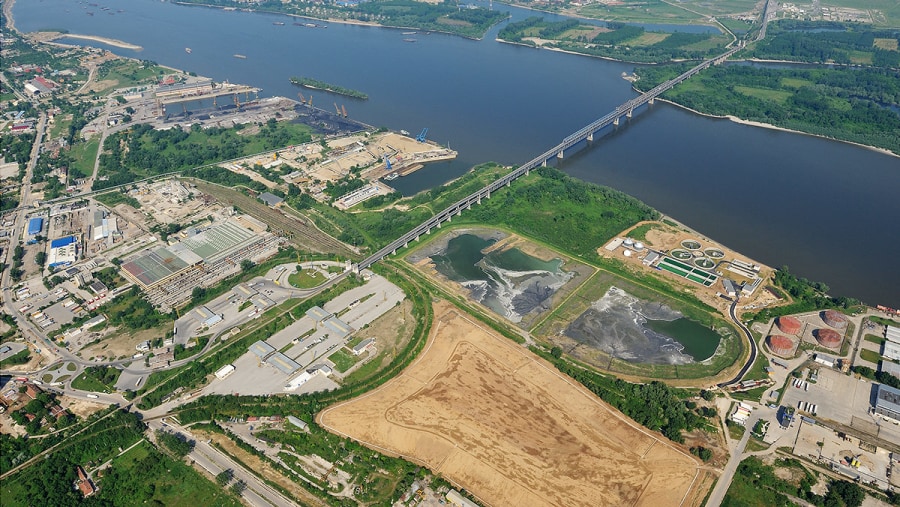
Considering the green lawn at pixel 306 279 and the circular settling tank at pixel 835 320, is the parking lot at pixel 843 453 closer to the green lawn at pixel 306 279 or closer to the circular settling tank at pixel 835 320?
the circular settling tank at pixel 835 320

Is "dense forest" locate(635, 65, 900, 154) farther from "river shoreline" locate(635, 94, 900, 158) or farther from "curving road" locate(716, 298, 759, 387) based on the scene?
"curving road" locate(716, 298, 759, 387)

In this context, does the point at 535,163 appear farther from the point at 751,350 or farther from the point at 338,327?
the point at 338,327

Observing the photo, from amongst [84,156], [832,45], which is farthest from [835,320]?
[832,45]

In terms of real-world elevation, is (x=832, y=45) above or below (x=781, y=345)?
above

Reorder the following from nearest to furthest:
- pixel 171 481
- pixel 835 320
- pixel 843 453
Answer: pixel 171 481
pixel 843 453
pixel 835 320

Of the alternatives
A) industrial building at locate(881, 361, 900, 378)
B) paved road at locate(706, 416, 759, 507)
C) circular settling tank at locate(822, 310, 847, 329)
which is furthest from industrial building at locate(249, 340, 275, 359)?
industrial building at locate(881, 361, 900, 378)

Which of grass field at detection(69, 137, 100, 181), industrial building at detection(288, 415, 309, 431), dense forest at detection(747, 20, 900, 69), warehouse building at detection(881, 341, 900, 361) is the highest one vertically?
dense forest at detection(747, 20, 900, 69)

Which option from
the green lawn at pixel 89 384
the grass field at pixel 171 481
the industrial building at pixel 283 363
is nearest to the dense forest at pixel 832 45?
the industrial building at pixel 283 363
